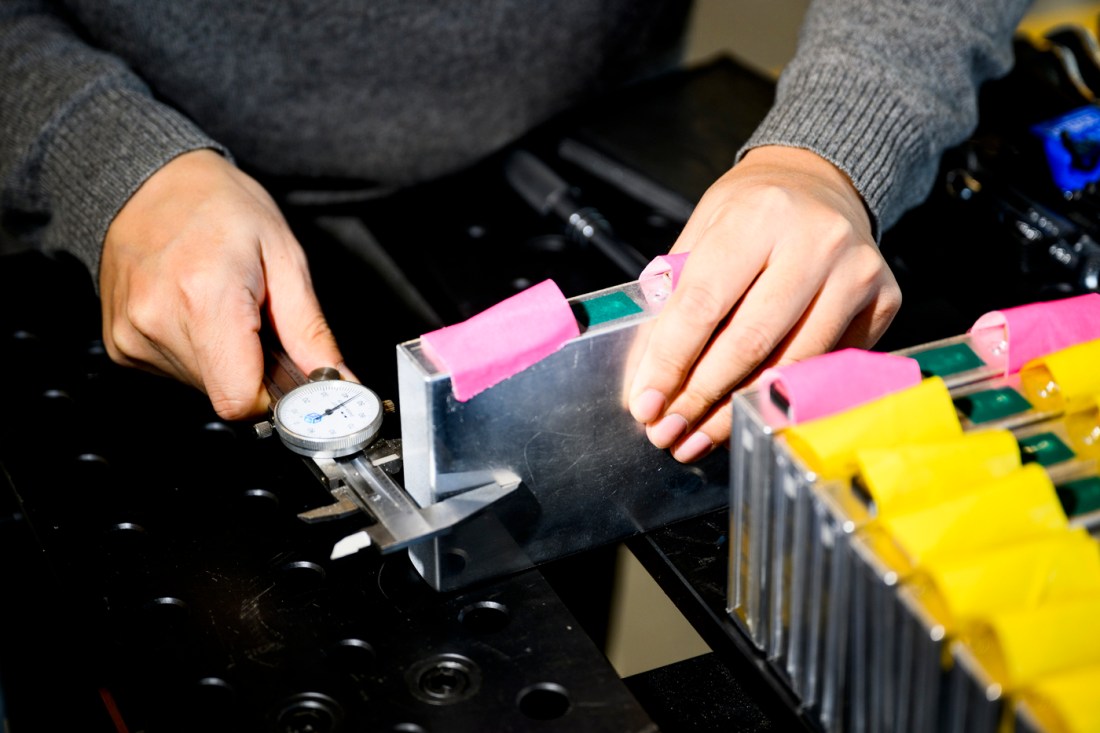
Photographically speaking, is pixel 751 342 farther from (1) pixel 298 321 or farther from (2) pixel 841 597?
(1) pixel 298 321

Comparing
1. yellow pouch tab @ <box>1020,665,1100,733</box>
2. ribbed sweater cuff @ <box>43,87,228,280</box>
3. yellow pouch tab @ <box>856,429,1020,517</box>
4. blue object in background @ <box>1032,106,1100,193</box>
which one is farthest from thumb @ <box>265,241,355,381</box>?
blue object in background @ <box>1032,106,1100,193</box>

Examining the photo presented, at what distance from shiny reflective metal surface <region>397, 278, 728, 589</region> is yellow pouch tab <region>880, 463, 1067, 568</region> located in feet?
0.86

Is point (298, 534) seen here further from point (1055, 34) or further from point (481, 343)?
point (1055, 34)

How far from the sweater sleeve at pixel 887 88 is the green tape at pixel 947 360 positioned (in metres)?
0.30

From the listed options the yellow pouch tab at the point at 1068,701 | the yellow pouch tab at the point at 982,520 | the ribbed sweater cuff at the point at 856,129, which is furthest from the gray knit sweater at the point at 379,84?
the yellow pouch tab at the point at 1068,701

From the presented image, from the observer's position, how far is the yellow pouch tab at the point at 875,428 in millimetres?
659

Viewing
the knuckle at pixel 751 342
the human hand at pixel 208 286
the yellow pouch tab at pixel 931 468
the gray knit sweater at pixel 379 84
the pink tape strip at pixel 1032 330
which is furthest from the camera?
the gray knit sweater at pixel 379 84

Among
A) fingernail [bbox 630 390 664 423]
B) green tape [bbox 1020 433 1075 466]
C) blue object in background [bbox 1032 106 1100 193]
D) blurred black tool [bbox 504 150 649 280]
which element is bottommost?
blurred black tool [bbox 504 150 649 280]

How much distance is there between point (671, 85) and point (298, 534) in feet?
3.09

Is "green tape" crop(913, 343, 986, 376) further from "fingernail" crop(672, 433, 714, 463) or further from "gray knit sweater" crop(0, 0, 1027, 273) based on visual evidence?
"gray knit sweater" crop(0, 0, 1027, 273)

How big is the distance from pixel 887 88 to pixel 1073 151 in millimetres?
220

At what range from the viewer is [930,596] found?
60 cm

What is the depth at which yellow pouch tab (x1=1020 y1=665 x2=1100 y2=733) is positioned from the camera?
0.53m

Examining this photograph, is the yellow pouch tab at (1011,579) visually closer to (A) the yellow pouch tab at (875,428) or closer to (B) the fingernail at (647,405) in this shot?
(A) the yellow pouch tab at (875,428)
